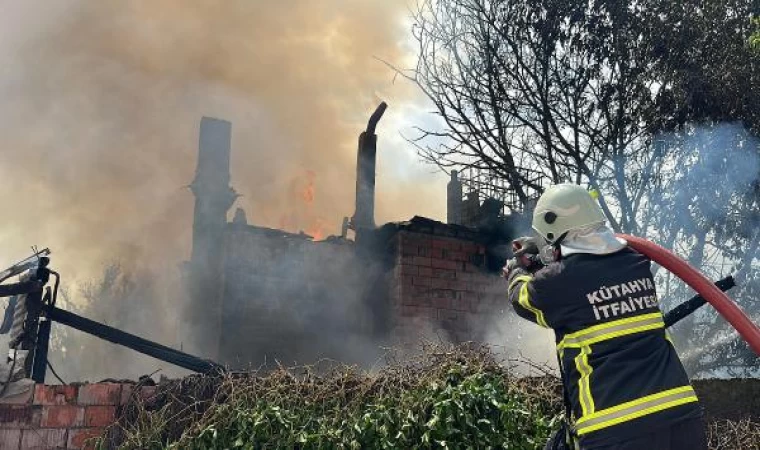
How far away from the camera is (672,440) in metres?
2.31

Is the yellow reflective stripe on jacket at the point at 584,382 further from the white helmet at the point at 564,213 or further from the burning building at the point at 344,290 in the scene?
the burning building at the point at 344,290

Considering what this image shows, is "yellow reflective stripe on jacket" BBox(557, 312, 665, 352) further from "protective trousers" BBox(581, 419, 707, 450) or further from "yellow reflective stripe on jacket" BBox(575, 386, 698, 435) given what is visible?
"protective trousers" BBox(581, 419, 707, 450)

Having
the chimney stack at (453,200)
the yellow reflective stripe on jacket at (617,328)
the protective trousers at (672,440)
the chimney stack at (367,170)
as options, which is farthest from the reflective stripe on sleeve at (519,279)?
the chimney stack at (453,200)

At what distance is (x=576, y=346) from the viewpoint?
247 centimetres

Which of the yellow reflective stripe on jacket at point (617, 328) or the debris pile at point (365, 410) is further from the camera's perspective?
the debris pile at point (365, 410)

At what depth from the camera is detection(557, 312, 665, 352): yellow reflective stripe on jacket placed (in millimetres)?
2398

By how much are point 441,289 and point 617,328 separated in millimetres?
5995

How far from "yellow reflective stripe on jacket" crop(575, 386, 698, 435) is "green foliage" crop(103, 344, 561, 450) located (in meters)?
1.15

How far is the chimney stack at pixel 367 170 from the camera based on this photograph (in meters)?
10.4

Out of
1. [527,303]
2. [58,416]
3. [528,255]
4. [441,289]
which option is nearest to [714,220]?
[441,289]

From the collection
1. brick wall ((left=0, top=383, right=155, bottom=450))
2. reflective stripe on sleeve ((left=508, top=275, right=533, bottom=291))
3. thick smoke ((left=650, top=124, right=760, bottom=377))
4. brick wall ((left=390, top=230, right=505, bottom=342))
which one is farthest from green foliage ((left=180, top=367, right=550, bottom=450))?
thick smoke ((left=650, top=124, right=760, bottom=377))

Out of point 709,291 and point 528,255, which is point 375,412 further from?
point 709,291

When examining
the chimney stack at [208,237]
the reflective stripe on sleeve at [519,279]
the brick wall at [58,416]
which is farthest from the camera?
the chimney stack at [208,237]

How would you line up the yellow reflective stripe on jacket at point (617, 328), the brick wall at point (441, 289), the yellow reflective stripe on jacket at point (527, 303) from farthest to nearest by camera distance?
the brick wall at point (441, 289) → the yellow reflective stripe on jacket at point (527, 303) → the yellow reflective stripe on jacket at point (617, 328)
